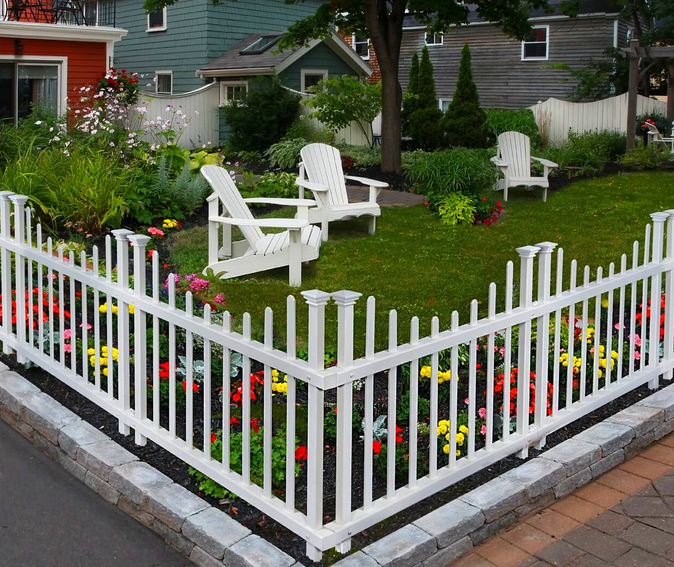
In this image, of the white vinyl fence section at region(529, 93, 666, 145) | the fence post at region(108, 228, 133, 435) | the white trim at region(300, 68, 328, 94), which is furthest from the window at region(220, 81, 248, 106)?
the fence post at region(108, 228, 133, 435)

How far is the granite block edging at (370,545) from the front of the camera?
323 centimetres

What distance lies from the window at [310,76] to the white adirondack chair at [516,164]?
1007 cm

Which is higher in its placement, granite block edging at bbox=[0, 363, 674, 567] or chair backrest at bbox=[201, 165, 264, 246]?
chair backrest at bbox=[201, 165, 264, 246]

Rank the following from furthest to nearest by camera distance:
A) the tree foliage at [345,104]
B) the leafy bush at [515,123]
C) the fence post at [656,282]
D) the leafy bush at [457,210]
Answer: the leafy bush at [515,123] → the tree foliage at [345,104] → the leafy bush at [457,210] → the fence post at [656,282]

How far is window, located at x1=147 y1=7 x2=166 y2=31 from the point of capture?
2325 cm

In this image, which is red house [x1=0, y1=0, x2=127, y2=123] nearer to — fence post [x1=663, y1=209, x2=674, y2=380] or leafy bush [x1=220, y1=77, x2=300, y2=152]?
leafy bush [x1=220, y1=77, x2=300, y2=152]

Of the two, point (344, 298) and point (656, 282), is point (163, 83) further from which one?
point (344, 298)

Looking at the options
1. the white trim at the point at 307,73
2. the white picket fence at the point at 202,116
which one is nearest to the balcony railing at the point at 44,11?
the white picket fence at the point at 202,116

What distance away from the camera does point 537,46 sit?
84.6ft

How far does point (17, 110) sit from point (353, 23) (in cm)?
652

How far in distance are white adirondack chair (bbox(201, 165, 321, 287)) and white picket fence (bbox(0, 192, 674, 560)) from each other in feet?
5.35

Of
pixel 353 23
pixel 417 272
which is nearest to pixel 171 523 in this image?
pixel 417 272

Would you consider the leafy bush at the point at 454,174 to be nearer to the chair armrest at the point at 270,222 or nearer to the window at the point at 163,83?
the chair armrest at the point at 270,222

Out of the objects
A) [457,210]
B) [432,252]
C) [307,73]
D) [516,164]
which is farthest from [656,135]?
[432,252]
